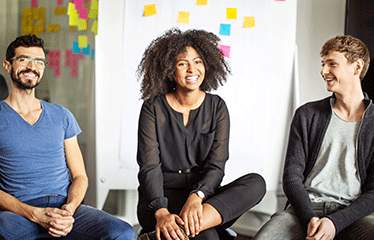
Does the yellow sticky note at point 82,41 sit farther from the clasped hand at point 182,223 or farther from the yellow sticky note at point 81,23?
the clasped hand at point 182,223

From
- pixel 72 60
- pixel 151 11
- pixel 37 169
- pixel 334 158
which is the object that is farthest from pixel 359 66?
pixel 72 60

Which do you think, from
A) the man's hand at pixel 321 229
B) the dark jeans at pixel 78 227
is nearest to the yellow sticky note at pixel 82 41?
the dark jeans at pixel 78 227

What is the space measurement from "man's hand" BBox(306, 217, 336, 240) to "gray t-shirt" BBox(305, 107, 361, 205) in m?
0.16

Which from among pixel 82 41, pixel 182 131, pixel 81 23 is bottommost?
pixel 182 131

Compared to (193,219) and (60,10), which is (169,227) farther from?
(60,10)

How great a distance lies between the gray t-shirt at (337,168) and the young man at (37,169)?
0.78 m

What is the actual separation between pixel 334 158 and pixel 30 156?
49.5 inches

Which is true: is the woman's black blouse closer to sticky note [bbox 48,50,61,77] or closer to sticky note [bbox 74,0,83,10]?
sticky note [bbox 74,0,83,10]

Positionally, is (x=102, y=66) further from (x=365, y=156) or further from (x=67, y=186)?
(x=365, y=156)

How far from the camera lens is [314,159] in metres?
1.58

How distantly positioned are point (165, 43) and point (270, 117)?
868 mm

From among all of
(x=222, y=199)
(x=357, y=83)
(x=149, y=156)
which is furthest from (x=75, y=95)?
(x=357, y=83)

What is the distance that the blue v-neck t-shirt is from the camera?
1507 millimetres

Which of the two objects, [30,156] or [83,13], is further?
[83,13]
